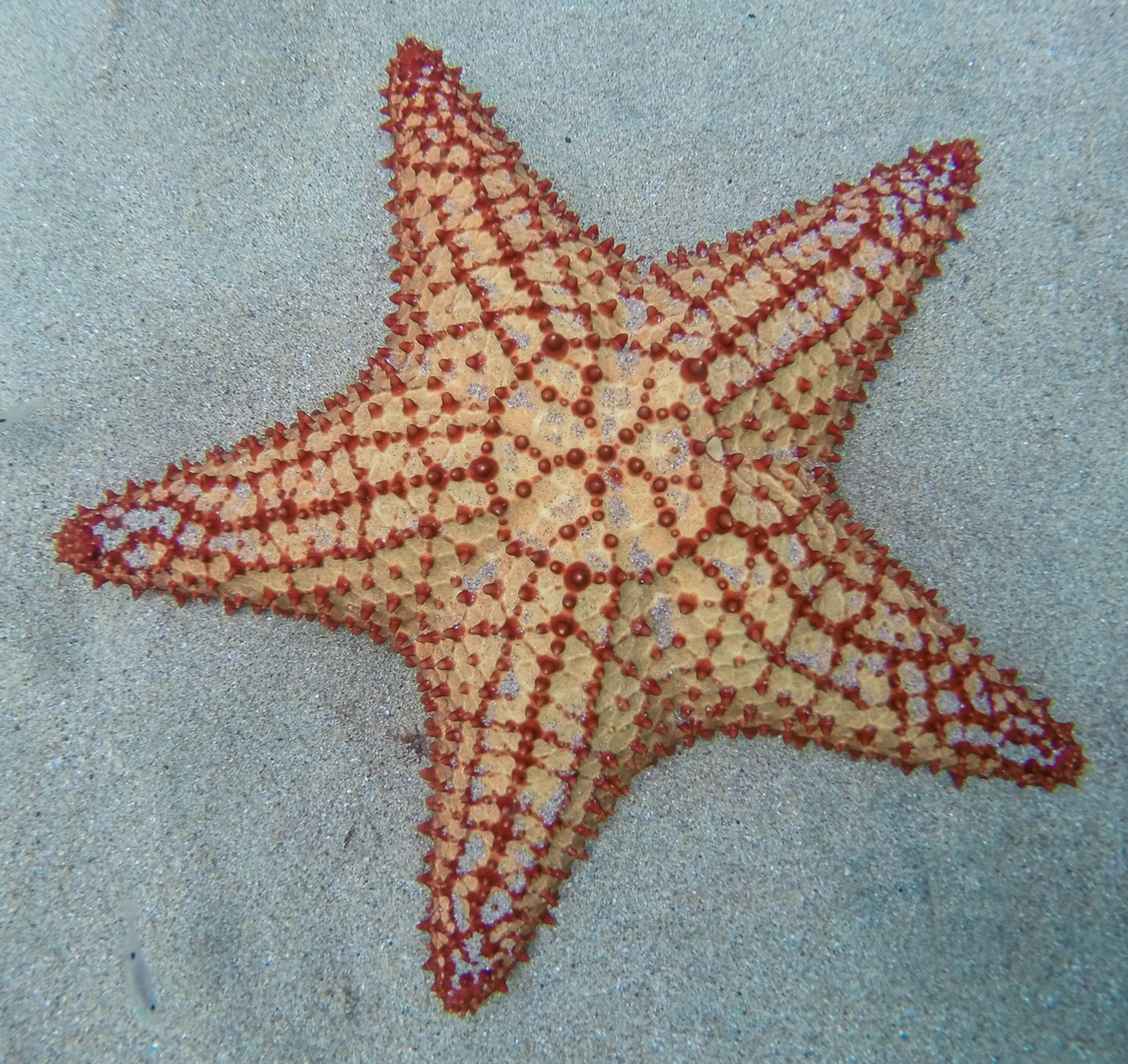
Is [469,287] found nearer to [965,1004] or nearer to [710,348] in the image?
[710,348]

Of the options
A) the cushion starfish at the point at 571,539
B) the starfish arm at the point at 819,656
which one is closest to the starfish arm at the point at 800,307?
the cushion starfish at the point at 571,539

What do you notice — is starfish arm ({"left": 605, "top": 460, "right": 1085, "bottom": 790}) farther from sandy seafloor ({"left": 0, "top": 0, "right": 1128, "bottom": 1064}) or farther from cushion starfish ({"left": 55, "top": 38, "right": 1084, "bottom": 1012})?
sandy seafloor ({"left": 0, "top": 0, "right": 1128, "bottom": 1064})

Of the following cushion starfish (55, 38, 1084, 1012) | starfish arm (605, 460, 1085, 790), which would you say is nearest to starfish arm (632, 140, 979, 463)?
cushion starfish (55, 38, 1084, 1012)

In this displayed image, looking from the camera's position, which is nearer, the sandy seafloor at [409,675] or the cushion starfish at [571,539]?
the cushion starfish at [571,539]

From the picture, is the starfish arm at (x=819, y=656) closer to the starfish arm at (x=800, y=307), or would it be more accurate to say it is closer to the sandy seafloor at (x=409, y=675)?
the starfish arm at (x=800, y=307)

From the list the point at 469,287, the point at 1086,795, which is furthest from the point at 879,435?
the point at 469,287

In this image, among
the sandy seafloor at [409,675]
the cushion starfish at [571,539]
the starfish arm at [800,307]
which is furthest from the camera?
the sandy seafloor at [409,675]
